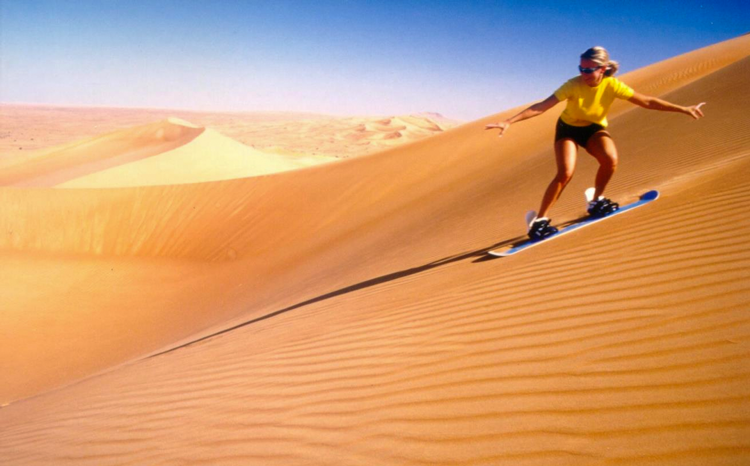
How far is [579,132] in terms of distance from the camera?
5.01m

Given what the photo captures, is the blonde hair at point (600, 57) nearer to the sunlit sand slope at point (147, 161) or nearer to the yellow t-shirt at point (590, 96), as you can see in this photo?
the yellow t-shirt at point (590, 96)

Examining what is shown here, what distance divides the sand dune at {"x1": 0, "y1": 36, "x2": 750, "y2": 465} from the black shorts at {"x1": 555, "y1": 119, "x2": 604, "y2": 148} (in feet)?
3.04

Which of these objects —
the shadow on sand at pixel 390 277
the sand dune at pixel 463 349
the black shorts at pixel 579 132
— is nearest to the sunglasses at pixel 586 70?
the black shorts at pixel 579 132

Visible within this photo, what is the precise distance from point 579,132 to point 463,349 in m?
3.03

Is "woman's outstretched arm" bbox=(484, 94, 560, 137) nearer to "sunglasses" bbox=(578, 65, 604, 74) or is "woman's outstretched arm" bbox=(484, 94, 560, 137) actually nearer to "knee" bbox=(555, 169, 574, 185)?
"sunglasses" bbox=(578, 65, 604, 74)

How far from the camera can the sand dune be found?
2123 millimetres

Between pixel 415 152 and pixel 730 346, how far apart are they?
47.0 ft

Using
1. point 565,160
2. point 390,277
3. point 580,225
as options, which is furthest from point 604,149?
point 390,277

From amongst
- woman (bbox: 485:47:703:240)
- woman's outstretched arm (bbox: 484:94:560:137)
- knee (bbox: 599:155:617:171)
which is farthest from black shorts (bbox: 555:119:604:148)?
woman's outstretched arm (bbox: 484:94:560:137)

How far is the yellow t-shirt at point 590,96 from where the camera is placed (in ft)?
15.3

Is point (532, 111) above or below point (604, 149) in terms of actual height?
above

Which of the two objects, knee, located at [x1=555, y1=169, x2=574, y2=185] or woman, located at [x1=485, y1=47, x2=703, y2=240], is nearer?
woman, located at [x1=485, y1=47, x2=703, y2=240]

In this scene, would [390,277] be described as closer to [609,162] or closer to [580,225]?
[580,225]

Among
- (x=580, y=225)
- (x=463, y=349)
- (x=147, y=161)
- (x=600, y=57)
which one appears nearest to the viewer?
(x=463, y=349)
